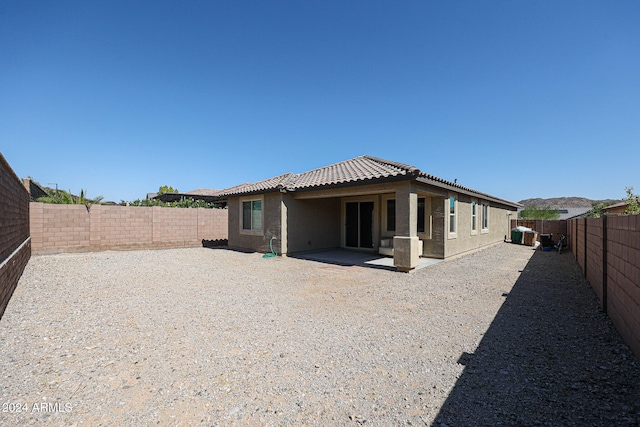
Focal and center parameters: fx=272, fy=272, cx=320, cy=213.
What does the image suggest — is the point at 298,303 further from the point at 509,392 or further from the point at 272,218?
the point at 272,218

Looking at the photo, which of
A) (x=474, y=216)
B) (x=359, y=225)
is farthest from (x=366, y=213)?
(x=474, y=216)

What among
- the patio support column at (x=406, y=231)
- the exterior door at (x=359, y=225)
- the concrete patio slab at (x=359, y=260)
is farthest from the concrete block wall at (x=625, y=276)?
the exterior door at (x=359, y=225)

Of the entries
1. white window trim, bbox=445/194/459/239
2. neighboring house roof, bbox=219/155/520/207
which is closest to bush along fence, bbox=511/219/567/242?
neighboring house roof, bbox=219/155/520/207

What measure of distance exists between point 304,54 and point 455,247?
33.7 feet

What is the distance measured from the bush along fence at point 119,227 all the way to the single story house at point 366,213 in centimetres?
248

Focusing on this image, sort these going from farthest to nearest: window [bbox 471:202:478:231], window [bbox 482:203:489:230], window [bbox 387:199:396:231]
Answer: window [bbox 482:203:489:230]
window [bbox 471:202:478:231]
window [bbox 387:199:396:231]

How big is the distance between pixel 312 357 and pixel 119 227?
1413cm

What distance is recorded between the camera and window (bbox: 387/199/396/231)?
1187 cm

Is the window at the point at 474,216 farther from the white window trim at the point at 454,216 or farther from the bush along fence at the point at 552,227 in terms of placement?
the bush along fence at the point at 552,227

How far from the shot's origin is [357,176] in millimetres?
9930

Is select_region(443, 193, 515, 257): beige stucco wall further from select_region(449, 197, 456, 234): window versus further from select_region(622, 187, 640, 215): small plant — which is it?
select_region(622, 187, 640, 215): small plant

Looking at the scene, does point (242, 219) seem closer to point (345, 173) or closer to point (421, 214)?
point (345, 173)

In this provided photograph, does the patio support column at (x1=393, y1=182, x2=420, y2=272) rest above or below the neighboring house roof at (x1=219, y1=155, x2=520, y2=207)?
below

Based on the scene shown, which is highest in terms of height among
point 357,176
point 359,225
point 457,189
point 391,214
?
point 357,176
